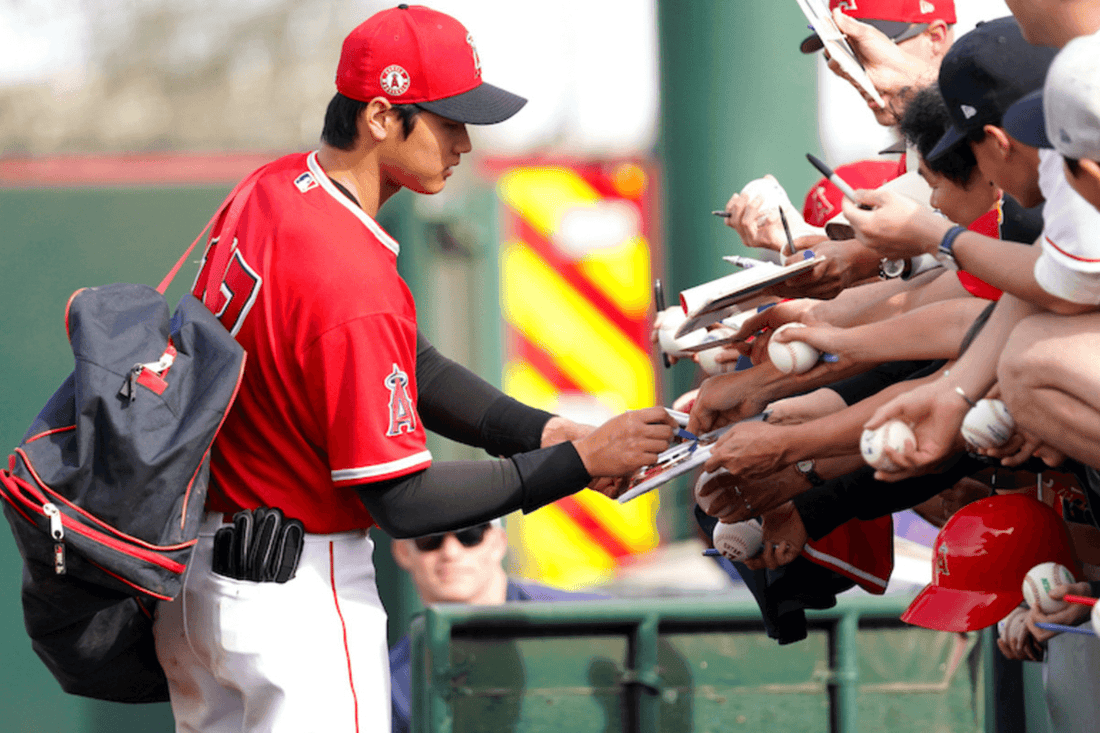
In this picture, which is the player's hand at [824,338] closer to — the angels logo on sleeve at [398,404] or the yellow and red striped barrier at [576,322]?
the angels logo on sleeve at [398,404]

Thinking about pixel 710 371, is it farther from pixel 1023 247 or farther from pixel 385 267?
pixel 1023 247

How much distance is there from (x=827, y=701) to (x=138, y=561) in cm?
154

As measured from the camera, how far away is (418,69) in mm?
2457

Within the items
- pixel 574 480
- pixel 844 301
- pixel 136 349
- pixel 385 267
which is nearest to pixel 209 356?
pixel 136 349

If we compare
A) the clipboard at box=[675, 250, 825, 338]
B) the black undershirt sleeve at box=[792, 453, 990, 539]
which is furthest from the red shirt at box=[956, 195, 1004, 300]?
the black undershirt sleeve at box=[792, 453, 990, 539]

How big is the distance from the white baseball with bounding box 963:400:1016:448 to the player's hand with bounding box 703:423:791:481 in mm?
434

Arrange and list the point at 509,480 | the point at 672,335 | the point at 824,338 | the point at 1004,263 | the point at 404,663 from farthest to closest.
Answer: the point at 404,663 → the point at 672,335 → the point at 509,480 → the point at 824,338 → the point at 1004,263

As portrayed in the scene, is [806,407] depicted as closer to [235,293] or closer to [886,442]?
[886,442]

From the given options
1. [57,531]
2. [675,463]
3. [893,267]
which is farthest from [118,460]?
[893,267]

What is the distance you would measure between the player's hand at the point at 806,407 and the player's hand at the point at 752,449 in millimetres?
33

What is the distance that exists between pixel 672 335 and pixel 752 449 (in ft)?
1.10

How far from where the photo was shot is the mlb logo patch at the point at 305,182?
2449 millimetres

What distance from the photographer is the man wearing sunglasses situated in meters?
3.58

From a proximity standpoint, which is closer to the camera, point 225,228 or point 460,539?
point 225,228
